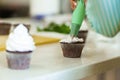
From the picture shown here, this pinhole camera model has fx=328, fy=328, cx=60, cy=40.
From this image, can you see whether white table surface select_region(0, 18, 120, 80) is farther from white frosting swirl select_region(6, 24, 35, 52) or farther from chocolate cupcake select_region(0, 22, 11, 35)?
chocolate cupcake select_region(0, 22, 11, 35)

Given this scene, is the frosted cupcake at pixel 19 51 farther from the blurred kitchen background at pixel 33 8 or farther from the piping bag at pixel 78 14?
the blurred kitchen background at pixel 33 8

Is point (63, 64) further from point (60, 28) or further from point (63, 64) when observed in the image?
point (60, 28)

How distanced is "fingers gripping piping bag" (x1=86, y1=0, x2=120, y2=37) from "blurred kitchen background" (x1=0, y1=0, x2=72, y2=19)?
96.4 inches

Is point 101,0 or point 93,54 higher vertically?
point 101,0

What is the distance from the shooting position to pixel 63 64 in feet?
2.48

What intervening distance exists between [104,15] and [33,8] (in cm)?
264

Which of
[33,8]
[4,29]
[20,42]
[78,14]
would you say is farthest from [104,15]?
[33,8]

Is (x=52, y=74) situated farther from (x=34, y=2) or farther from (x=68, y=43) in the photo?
(x=34, y=2)

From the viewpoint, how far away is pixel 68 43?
2.75 feet

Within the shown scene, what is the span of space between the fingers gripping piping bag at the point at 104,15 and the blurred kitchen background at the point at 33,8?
2449 mm

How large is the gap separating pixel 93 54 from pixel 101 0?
0.19 meters

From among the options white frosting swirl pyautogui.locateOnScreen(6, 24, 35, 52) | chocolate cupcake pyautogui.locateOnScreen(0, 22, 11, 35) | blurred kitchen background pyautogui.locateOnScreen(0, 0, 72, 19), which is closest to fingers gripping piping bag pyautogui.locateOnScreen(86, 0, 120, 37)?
white frosting swirl pyautogui.locateOnScreen(6, 24, 35, 52)

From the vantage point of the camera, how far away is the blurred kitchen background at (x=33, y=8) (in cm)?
329

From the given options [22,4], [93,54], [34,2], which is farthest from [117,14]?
[22,4]
